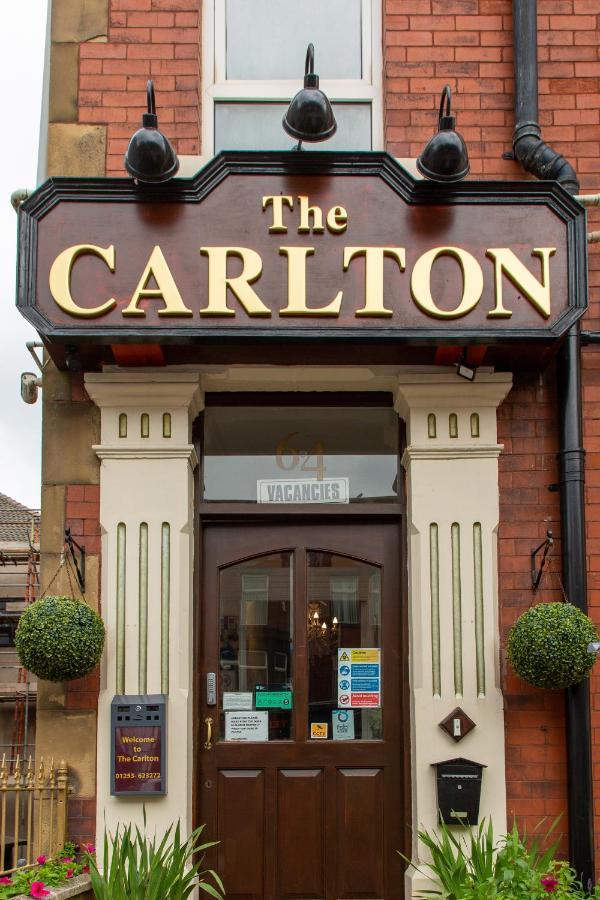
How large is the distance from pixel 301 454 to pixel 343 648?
112 centimetres

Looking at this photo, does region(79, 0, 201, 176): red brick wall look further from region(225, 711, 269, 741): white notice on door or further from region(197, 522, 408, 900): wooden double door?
region(225, 711, 269, 741): white notice on door

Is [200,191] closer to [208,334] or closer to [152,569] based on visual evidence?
[208,334]

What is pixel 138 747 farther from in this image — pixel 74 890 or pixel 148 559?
pixel 148 559

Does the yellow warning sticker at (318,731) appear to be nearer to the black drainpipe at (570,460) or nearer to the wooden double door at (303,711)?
the wooden double door at (303,711)

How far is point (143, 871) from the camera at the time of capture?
14.4 feet

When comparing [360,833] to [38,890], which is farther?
[360,833]

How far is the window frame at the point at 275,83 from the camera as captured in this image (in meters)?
5.60

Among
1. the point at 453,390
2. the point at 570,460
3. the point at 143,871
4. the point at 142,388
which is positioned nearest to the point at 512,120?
the point at 453,390

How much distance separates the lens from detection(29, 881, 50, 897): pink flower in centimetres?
423

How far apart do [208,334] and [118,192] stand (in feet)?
2.87

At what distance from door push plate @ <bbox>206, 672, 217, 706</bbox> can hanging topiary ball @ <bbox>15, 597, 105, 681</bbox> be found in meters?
0.76

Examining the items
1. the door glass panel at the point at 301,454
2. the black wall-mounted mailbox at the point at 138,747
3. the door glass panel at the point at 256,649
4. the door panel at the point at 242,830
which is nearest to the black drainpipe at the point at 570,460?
the door glass panel at the point at 301,454

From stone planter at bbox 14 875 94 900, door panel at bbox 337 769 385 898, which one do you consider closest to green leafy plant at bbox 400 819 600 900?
door panel at bbox 337 769 385 898

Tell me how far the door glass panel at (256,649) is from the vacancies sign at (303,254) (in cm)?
145
